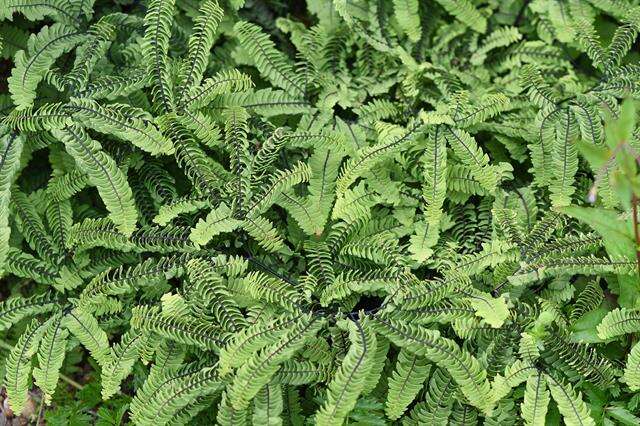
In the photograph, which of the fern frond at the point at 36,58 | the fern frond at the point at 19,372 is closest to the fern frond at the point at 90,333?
the fern frond at the point at 19,372

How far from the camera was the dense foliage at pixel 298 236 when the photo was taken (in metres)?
3.25

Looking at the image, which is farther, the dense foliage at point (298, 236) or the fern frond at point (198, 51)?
the fern frond at point (198, 51)

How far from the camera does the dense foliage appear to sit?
10.7 ft

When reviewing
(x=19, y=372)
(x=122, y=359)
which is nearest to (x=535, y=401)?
(x=122, y=359)

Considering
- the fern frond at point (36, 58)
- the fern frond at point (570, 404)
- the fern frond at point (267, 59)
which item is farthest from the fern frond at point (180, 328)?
the fern frond at point (570, 404)

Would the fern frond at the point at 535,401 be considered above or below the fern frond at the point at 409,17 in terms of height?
below

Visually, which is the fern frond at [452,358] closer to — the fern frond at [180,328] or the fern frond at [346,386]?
the fern frond at [346,386]

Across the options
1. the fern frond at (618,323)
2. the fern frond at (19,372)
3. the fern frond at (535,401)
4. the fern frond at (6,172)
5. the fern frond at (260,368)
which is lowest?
the fern frond at (19,372)

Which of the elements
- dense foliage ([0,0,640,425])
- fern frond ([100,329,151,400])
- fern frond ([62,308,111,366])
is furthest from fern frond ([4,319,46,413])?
fern frond ([100,329,151,400])

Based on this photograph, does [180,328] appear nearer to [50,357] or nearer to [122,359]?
[122,359]

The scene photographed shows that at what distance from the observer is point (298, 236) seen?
12.3 feet

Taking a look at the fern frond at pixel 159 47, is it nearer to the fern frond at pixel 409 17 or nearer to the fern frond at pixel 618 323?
the fern frond at pixel 409 17

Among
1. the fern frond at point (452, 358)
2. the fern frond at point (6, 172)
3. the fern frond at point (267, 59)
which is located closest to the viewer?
the fern frond at point (452, 358)

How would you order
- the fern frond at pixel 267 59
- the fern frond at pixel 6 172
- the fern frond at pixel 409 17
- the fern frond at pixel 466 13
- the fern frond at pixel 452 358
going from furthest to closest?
1. the fern frond at pixel 466 13
2. the fern frond at pixel 409 17
3. the fern frond at pixel 267 59
4. the fern frond at pixel 6 172
5. the fern frond at pixel 452 358
